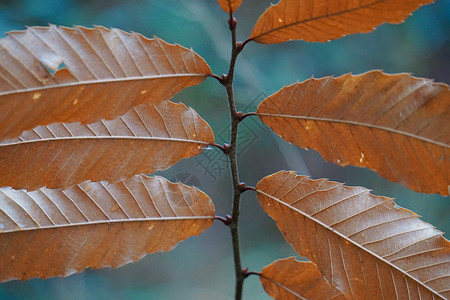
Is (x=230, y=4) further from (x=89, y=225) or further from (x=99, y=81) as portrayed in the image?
(x=89, y=225)

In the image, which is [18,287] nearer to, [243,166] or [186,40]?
[243,166]

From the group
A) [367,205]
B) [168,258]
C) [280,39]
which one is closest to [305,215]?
[367,205]

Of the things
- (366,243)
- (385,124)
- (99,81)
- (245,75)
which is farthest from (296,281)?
(245,75)

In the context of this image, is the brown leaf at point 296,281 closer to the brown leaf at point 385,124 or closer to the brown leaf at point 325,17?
the brown leaf at point 385,124

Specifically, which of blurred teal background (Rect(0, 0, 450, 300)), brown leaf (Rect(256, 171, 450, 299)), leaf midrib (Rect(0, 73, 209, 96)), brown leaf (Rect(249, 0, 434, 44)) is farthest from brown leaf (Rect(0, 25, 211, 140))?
blurred teal background (Rect(0, 0, 450, 300))

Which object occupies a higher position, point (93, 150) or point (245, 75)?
point (245, 75)

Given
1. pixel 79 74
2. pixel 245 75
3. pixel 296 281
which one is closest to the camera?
pixel 79 74

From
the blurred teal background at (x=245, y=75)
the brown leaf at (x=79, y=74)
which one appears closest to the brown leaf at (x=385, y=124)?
the brown leaf at (x=79, y=74)
